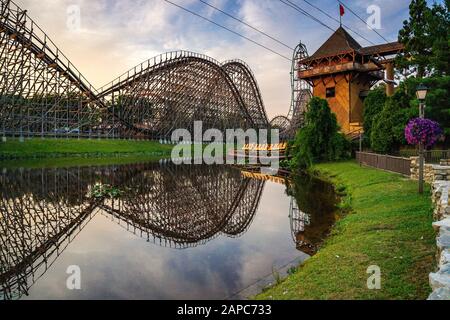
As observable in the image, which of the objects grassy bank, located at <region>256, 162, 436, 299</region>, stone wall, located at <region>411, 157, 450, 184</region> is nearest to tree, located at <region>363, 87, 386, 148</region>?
stone wall, located at <region>411, 157, 450, 184</region>

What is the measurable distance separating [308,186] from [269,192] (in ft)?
8.16

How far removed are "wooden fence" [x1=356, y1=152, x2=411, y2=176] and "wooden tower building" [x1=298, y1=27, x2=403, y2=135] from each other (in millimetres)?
13574

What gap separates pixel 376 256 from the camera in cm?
627

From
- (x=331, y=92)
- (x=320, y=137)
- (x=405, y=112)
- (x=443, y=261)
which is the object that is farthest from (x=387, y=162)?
(x=331, y=92)

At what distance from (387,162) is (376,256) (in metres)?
13.8

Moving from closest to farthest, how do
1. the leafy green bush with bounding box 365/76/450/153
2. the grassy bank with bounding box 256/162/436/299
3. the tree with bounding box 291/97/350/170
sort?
the grassy bank with bounding box 256/162/436/299
the leafy green bush with bounding box 365/76/450/153
the tree with bounding box 291/97/350/170

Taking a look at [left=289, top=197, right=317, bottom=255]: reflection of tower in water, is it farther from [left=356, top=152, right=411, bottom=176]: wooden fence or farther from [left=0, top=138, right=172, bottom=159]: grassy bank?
[left=0, top=138, right=172, bottom=159]: grassy bank

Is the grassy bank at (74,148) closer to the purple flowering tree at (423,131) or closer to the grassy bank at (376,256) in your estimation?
the grassy bank at (376,256)

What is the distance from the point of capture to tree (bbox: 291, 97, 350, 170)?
26.8m

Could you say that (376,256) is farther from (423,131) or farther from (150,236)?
(423,131)

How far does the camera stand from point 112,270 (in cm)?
775

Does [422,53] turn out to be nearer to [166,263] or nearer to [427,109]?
[427,109]
